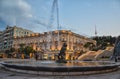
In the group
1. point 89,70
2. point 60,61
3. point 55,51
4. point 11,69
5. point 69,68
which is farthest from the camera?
point 55,51

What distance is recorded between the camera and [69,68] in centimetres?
1003

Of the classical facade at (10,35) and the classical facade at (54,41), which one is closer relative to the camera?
the classical facade at (54,41)

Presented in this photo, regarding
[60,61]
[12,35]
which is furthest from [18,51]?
[60,61]

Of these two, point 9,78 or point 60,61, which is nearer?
point 9,78

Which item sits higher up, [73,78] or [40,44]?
[40,44]

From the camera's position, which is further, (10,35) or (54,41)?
(10,35)

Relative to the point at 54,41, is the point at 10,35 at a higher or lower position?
higher

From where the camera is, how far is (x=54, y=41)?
73625 mm

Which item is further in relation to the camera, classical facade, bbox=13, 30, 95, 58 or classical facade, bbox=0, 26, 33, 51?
classical facade, bbox=0, 26, 33, 51

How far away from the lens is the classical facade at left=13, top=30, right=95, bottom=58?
72438 millimetres

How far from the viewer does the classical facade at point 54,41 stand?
7244 centimetres

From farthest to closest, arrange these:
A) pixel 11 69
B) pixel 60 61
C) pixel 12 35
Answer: pixel 12 35, pixel 60 61, pixel 11 69

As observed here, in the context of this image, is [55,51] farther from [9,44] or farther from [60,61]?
[60,61]

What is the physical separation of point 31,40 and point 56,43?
64.7 feet
